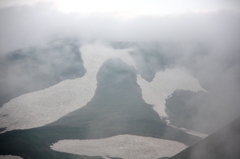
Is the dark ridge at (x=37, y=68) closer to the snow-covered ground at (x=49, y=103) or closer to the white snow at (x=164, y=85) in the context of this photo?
the snow-covered ground at (x=49, y=103)

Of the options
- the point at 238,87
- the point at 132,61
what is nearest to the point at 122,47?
the point at 132,61

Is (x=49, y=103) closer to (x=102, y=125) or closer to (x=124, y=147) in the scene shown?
(x=102, y=125)

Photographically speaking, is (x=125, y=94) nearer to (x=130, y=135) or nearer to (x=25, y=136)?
(x=130, y=135)

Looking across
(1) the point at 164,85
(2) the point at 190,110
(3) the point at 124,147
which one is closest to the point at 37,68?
(1) the point at 164,85

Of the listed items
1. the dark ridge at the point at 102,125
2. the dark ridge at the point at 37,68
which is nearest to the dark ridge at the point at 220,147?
the dark ridge at the point at 102,125

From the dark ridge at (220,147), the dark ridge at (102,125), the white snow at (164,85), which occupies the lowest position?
the dark ridge at (220,147)

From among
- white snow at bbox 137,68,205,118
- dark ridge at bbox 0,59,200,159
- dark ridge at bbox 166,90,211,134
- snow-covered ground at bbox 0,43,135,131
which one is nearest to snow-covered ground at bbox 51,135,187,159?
dark ridge at bbox 0,59,200,159
